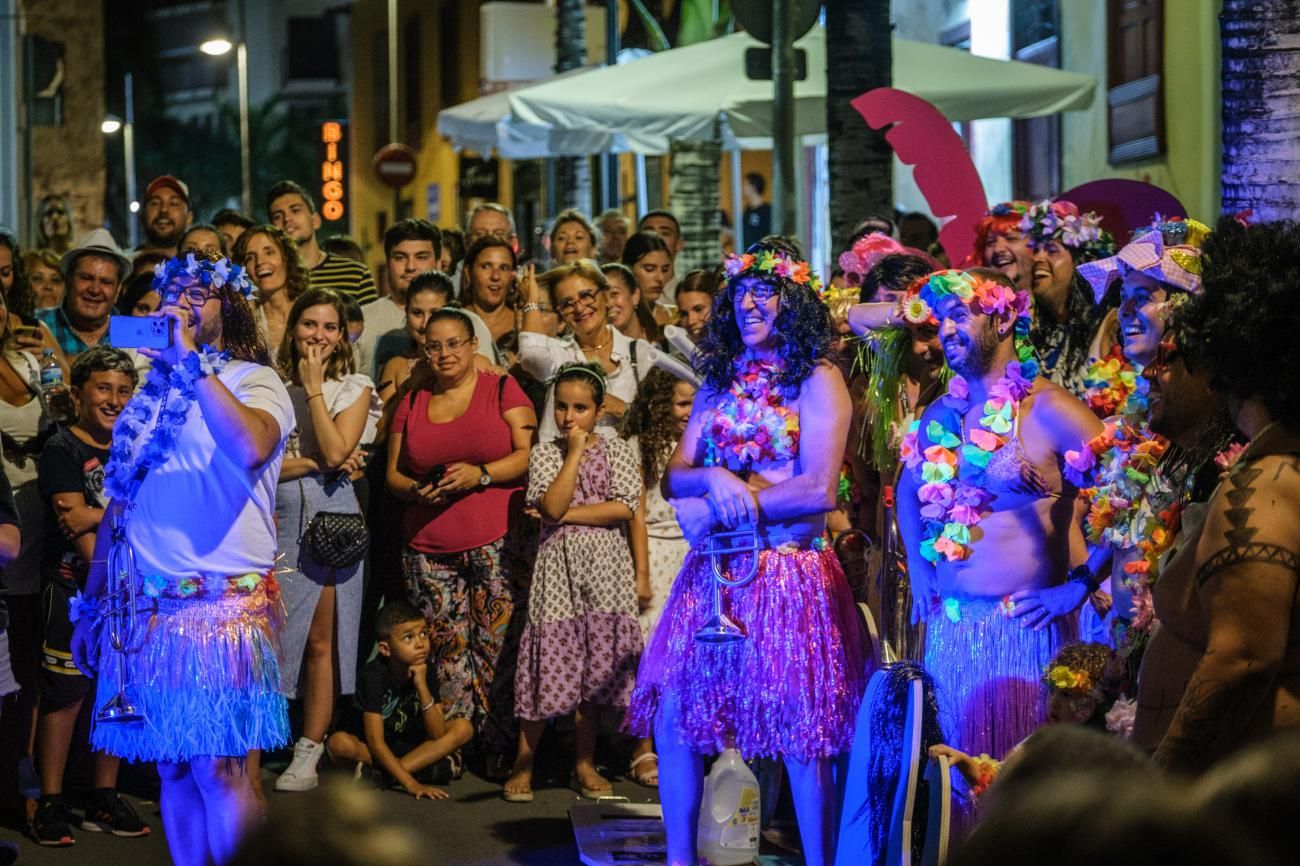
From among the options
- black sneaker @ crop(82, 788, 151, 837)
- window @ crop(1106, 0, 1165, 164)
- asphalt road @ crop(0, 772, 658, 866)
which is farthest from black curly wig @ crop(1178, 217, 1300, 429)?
window @ crop(1106, 0, 1165, 164)

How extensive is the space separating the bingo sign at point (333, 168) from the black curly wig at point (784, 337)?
2302 cm

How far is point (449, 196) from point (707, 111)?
101ft

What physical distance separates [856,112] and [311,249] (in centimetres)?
373

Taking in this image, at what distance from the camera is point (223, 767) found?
5.91m

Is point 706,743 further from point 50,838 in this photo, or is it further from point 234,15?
point 234,15

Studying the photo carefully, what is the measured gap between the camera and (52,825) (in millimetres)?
7473

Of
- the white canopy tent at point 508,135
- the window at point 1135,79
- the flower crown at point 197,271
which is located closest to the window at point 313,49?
the white canopy tent at point 508,135

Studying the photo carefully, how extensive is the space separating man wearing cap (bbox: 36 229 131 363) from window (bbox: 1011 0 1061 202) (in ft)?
36.4

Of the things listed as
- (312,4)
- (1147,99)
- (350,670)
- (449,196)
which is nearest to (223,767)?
(350,670)

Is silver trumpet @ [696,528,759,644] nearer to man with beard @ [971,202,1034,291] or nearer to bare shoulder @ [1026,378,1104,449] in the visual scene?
bare shoulder @ [1026,378,1104,449]

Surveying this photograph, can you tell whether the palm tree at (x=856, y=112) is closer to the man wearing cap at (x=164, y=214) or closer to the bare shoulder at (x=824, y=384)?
the man wearing cap at (x=164, y=214)

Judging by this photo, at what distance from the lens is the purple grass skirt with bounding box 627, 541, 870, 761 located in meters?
6.20

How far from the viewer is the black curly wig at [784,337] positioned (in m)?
6.40

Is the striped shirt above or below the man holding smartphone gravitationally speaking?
above
